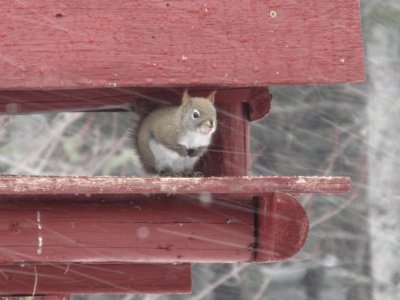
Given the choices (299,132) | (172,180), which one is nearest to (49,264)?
(172,180)

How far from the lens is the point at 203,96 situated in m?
4.61

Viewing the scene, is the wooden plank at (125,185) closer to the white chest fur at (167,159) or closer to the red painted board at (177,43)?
the red painted board at (177,43)

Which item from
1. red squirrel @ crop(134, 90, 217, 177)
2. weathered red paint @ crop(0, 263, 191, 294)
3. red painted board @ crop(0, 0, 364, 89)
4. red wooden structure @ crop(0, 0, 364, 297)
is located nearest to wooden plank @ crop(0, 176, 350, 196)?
red wooden structure @ crop(0, 0, 364, 297)

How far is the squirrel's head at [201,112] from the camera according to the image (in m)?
4.31

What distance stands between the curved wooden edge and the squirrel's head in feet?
1.69

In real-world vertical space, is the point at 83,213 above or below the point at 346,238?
below

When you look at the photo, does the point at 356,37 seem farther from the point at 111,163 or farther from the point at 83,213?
the point at 111,163

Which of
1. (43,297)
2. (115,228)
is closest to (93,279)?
(43,297)

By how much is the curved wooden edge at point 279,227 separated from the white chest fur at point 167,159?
0.70 metres

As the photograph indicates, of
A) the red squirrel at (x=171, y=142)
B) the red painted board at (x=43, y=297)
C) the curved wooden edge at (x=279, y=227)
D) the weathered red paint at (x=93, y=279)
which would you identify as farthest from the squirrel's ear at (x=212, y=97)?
the red painted board at (x=43, y=297)

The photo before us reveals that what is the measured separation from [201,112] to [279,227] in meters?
0.68

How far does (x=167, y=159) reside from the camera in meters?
4.59

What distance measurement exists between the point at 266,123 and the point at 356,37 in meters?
5.57

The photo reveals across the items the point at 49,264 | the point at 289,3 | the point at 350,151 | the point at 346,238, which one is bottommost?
the point at 49,264
